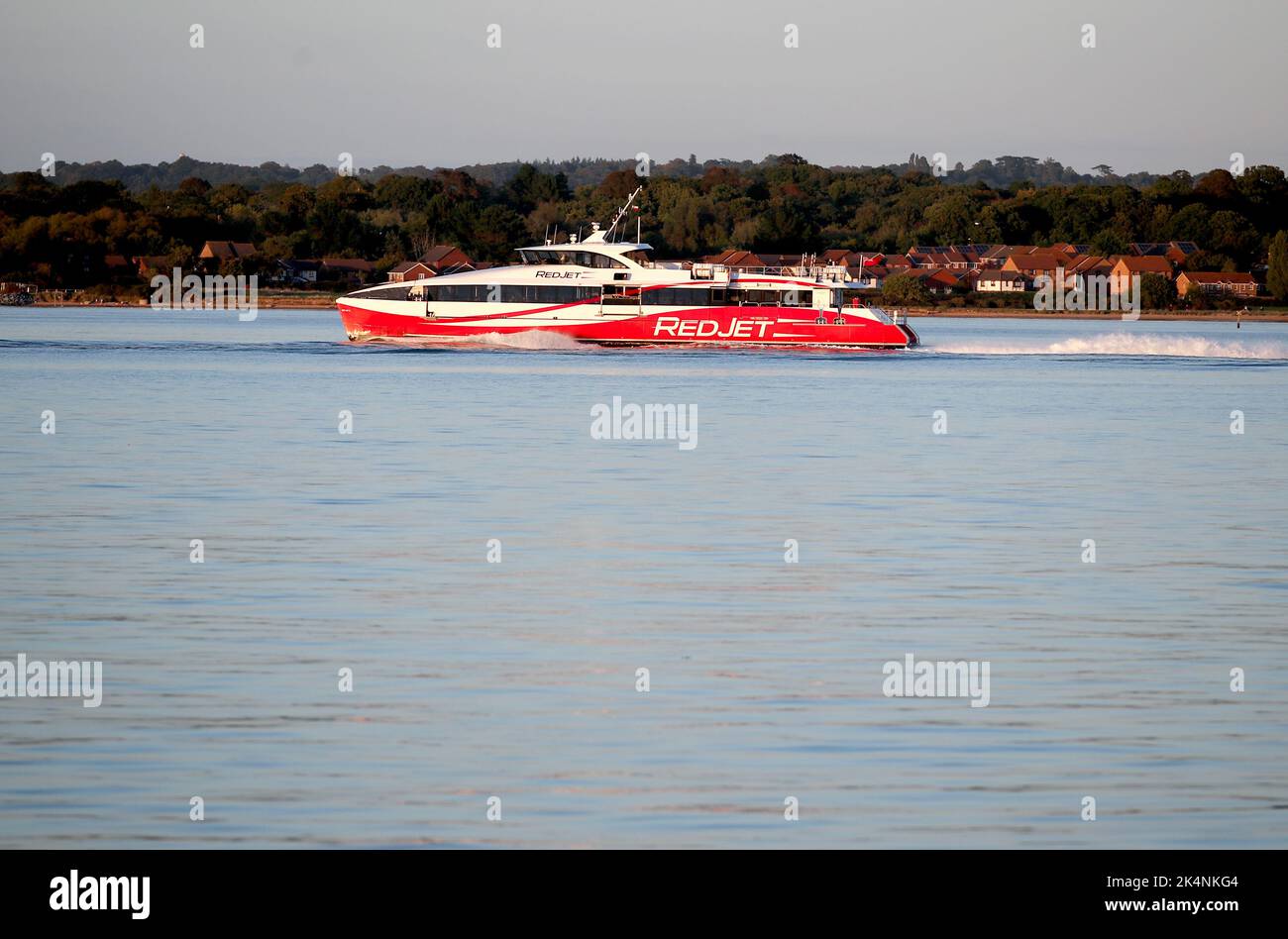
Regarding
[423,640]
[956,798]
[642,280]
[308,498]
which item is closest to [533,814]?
[956,798]


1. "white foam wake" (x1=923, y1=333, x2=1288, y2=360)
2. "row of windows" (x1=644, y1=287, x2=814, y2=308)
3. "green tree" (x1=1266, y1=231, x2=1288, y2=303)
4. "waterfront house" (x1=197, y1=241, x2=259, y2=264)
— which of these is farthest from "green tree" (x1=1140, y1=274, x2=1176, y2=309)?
"row of windows" (x1=644, y1=287, x2=814, y2=308)

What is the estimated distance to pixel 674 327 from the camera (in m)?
61.3

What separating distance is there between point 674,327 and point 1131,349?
28.7 meters

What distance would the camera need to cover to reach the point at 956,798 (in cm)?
1055

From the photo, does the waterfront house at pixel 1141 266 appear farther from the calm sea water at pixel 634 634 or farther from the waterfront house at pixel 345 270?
the calm sea water at pixel 634 634

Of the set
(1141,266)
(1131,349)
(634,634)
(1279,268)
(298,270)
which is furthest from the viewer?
(298,270)

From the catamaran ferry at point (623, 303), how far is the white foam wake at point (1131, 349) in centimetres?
927

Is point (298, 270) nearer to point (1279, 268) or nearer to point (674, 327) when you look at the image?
point (1279, 268)

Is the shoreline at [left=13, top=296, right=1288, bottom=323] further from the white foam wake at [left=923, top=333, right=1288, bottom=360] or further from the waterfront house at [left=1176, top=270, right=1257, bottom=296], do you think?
the white foam wake at [left=923, top=333, right=1288, bottom=360]

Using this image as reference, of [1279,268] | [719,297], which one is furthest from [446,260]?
[719,297]

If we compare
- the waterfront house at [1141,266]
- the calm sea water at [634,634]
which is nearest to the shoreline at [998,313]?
the waterfront house at [1141,266]

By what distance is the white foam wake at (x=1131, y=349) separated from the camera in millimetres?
70812

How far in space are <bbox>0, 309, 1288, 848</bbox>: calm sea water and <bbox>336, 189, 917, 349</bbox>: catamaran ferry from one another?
85.7 feet

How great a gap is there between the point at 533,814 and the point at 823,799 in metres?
1.76
